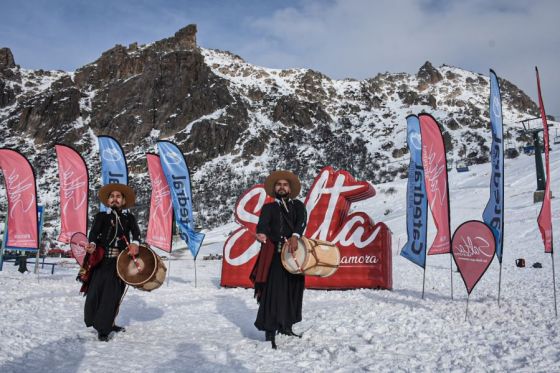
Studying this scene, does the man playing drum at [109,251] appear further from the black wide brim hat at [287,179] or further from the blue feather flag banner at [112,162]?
the blue feather flag banner at [112,162]

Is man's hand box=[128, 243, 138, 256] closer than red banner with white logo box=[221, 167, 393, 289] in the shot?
Yes

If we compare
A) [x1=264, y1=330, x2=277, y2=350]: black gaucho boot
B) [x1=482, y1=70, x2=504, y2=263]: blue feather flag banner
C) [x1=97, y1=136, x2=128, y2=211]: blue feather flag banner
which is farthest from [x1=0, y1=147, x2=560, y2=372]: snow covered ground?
[x1=97, y1=136, x2=128, y2=211]: blue feather flag banner

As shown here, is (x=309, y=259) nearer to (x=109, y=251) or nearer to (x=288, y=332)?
(x=288, y=332)

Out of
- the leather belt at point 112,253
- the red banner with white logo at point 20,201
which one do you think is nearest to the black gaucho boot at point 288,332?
the leather belt at point 112,253

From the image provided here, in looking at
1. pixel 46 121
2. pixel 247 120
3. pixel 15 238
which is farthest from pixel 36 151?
pixel 15 238

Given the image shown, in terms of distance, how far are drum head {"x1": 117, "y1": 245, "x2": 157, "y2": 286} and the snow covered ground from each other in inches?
29.1

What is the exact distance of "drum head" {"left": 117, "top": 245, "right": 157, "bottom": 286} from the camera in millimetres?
5633

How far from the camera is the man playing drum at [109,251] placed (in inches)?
215

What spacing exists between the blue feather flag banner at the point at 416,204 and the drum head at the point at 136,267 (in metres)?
6.71

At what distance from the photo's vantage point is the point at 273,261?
5496 mm

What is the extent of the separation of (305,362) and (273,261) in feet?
4.89

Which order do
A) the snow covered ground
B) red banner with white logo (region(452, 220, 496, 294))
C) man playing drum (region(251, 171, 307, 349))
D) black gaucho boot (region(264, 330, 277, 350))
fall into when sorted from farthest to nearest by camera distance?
red banner with white logo (region(452, 220, 496, 294))
man playing drum (region(251, 171, 307, 349))
black gaucho boot (region(264, 330, 277, 350))
the snow covered ground

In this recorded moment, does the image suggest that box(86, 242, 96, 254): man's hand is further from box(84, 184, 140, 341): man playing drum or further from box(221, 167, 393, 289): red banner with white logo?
box(221, 167, 393, 289): red banner with white logo

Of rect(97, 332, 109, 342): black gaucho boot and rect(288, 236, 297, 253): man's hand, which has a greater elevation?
rect(288, 236, 297, 253): man's hand
